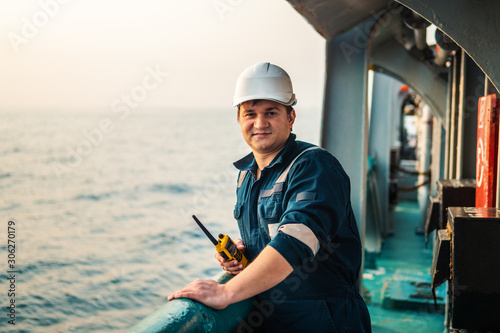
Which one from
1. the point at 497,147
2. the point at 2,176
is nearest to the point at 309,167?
the point at 497,147

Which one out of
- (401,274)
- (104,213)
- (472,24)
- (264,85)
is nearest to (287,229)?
(264,85)

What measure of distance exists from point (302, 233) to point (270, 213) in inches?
12.1

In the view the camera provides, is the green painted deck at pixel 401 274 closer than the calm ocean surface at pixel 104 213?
Yes

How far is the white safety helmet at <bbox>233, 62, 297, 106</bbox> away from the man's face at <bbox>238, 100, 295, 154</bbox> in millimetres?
49

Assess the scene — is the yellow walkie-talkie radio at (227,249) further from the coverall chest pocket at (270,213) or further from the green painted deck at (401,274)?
the green painted deck at (401,274)

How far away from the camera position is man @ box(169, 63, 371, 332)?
1.60 metres

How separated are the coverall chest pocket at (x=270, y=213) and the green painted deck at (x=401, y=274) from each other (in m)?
2.90

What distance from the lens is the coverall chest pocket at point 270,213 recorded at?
73.5 inches

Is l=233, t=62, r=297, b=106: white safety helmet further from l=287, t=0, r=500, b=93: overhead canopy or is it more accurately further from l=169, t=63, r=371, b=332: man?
l=287, t=0, r=500, b=93: overhead canopy

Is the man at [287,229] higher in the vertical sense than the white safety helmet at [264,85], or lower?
lower

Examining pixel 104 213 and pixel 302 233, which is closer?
pixel 302 233

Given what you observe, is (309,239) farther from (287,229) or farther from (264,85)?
(264,85)

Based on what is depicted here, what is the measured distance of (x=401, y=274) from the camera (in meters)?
5.96


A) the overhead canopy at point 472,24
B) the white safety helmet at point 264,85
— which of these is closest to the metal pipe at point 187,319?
Result: the white safety helmet at point 264,85
